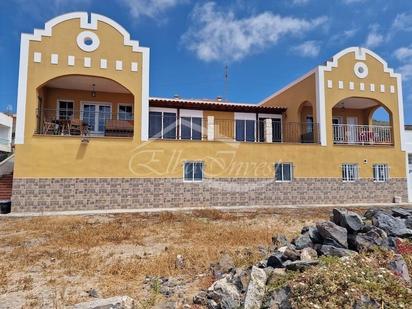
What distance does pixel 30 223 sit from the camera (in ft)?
34.4

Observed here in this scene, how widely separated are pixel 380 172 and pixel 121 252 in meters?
15.6

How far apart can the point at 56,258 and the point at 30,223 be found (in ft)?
16.1

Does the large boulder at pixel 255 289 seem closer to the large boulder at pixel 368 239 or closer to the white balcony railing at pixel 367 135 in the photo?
the large boulder at pixel 368 239

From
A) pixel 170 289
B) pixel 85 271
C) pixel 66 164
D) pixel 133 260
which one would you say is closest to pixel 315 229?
pixel 170 289

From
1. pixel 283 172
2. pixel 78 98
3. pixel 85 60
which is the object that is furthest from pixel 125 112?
pixel 283 172

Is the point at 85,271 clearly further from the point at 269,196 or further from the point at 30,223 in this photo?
the point at 269,196

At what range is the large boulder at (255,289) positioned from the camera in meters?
3.90

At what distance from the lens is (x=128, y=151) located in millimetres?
13977

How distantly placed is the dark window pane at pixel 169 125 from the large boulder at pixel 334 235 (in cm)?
1251

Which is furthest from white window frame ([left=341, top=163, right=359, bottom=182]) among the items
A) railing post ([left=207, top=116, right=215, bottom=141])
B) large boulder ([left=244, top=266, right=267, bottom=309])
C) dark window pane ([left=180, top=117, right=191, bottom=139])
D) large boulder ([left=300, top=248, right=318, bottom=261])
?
large boulder ([left=244, top=266, right=267, bottom=309])

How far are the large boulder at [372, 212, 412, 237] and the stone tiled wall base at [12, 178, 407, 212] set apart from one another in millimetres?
8994

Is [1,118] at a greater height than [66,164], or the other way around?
[1,118]

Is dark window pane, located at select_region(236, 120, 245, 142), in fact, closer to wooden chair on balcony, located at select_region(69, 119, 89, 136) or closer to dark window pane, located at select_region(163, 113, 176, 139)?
dark window pane, located at select_region(163, 113, 176, 139)

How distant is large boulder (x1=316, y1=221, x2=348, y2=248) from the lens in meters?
5.29
